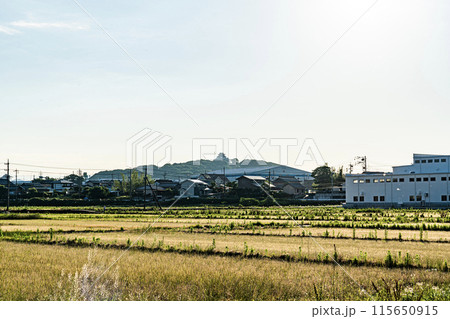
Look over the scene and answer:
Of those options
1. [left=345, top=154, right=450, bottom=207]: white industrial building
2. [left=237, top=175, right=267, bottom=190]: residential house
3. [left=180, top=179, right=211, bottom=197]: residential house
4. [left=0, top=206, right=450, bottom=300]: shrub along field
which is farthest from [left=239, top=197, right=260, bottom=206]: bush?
[left=0, top=206, right=450, bottom=300]: shrub along field

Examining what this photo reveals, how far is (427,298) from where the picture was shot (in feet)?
36.2

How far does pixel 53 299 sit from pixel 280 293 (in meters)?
5.89

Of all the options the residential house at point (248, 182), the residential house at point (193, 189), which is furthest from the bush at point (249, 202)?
the residential house at point (248, 182)

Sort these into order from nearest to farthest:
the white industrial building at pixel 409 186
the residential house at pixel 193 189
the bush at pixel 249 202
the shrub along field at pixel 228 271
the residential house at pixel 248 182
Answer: the shrub along field at pixel 228 271, the white industrial building at pixel 409 186, the bush at pixel 249 202, the residential house at pixel 193 189, the residential house at pixel 248 182

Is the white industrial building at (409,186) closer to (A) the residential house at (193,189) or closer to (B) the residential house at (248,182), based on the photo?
(B) the residential house at (248,182)

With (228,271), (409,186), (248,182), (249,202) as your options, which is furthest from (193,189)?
(228,271)

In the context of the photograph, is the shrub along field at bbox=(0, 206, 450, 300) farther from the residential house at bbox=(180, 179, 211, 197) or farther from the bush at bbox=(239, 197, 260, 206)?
the residential house at bbox=(180, 179, 211, 197)

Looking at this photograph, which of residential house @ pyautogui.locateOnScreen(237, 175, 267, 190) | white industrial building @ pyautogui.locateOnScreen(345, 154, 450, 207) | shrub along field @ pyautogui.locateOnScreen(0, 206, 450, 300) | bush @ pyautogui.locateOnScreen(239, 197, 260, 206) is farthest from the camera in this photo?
residential house @ pyautogui.locateOnScreen(237, 175, 267, 190)

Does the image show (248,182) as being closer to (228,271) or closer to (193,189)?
(193,189)

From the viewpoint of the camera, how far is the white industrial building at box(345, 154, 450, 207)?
75125mm

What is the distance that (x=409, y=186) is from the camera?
77562 mm

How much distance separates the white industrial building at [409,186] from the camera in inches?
2958

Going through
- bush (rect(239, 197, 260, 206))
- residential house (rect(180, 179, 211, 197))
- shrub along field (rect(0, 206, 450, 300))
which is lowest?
bush (rect(239, 197, 260, 206))
